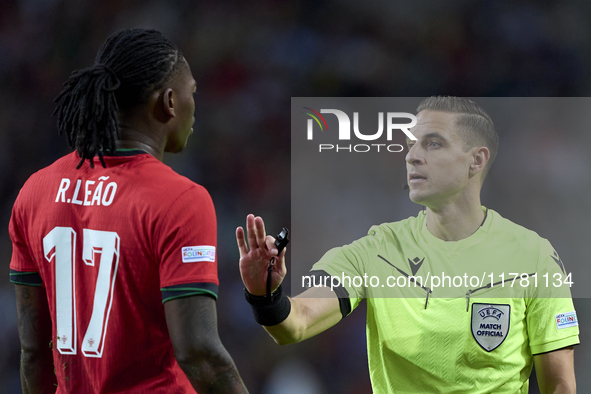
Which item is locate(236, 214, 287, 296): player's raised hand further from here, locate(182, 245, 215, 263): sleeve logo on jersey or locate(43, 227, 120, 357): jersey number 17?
locate(43, 227, 120, 357): jersey number 17

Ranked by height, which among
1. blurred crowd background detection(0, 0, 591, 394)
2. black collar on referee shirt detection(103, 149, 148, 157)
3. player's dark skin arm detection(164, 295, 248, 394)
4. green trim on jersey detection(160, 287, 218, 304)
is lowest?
player's dark skin arm detection(164, 295, 248, 394)

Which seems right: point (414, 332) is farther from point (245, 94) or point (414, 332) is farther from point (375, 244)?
point (245, 94)

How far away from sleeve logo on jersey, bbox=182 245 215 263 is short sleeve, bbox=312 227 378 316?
0.92 meters

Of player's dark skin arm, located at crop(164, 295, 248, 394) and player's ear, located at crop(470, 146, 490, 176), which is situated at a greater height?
player's ear, located at crop(470, 146, 490, 176)

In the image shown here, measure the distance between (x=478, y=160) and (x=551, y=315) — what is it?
0.67m

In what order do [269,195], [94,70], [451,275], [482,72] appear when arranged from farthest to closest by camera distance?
[269,195] < [482,72] < [451,275] < [94,70]

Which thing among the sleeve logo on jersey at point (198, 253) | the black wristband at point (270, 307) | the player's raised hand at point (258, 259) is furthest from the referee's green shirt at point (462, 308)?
the sleeve logo on jersey at point (198, 253)

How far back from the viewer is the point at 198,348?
4.58 feet

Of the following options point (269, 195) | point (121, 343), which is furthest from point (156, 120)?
point (269, 195)

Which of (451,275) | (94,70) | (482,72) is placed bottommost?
(451,275)

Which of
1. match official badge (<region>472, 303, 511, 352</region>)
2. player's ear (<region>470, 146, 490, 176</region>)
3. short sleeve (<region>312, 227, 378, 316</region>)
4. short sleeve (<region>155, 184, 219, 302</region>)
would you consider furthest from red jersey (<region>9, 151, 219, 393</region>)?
player's ear (<region>470, 146, 490, 176</region>)

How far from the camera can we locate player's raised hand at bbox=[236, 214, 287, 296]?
180 centimetres

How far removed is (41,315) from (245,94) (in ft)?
9.01

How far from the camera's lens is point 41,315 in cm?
165
